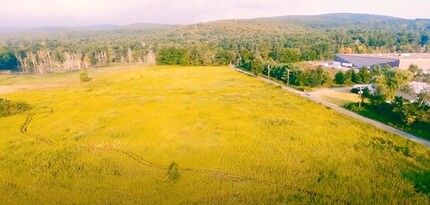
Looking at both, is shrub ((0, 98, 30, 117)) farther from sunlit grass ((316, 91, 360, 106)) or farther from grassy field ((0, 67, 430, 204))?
sunlit grass ((316, 91, 360, 106))

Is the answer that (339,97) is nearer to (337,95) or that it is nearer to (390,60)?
(337,95)

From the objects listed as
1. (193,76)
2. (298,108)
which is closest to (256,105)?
(298,108)

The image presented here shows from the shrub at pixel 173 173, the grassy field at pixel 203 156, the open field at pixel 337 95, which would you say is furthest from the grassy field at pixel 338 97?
the shrub at pixel 173 173

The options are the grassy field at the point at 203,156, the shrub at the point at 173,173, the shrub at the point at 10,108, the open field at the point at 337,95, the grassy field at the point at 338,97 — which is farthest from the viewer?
the open field at the point at 337,95

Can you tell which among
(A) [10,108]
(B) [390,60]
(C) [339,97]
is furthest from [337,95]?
(A) [10,108]

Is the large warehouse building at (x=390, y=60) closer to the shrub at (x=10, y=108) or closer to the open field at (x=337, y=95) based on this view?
the open field at (x=337, y=95)

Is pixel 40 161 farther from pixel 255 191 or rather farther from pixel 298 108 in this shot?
pixel 298 108

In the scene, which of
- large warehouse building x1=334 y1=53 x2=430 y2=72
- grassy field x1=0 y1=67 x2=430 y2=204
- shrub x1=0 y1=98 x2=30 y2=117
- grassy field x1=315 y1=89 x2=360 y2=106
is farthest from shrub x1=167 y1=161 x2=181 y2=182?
large warehouse building x1=334 y1=53 x2=430 y2=72

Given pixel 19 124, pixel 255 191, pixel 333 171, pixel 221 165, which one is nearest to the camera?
pixel 255 191
